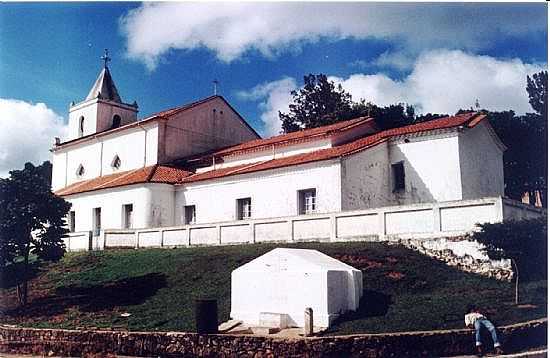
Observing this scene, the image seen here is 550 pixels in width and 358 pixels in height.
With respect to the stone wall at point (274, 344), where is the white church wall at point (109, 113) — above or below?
above

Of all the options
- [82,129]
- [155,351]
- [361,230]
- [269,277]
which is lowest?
[155,351]

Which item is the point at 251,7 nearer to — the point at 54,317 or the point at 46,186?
the point at 54,317

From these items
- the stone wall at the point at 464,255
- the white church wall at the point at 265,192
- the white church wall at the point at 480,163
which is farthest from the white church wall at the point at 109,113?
the stone wall at the point at 464,255

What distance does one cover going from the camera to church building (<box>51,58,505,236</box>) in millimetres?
23062

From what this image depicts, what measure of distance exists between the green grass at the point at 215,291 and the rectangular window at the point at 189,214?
5.38 m

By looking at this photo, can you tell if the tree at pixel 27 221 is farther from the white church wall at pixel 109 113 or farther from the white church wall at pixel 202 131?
the white church wall at pixel 109 113

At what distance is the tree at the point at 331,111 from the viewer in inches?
1443

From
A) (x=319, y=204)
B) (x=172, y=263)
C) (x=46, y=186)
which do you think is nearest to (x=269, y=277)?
(x=172, y=263)

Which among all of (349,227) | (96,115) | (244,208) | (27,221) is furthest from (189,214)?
(96,115)

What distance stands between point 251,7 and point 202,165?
18.5m

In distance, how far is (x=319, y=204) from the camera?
22.5 meters

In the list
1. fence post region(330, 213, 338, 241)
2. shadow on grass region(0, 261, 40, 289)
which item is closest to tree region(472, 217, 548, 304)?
fence post region(330, 213, 338, 241)

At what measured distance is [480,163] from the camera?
24391mm

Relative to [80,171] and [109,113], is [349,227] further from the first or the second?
[109,113]
